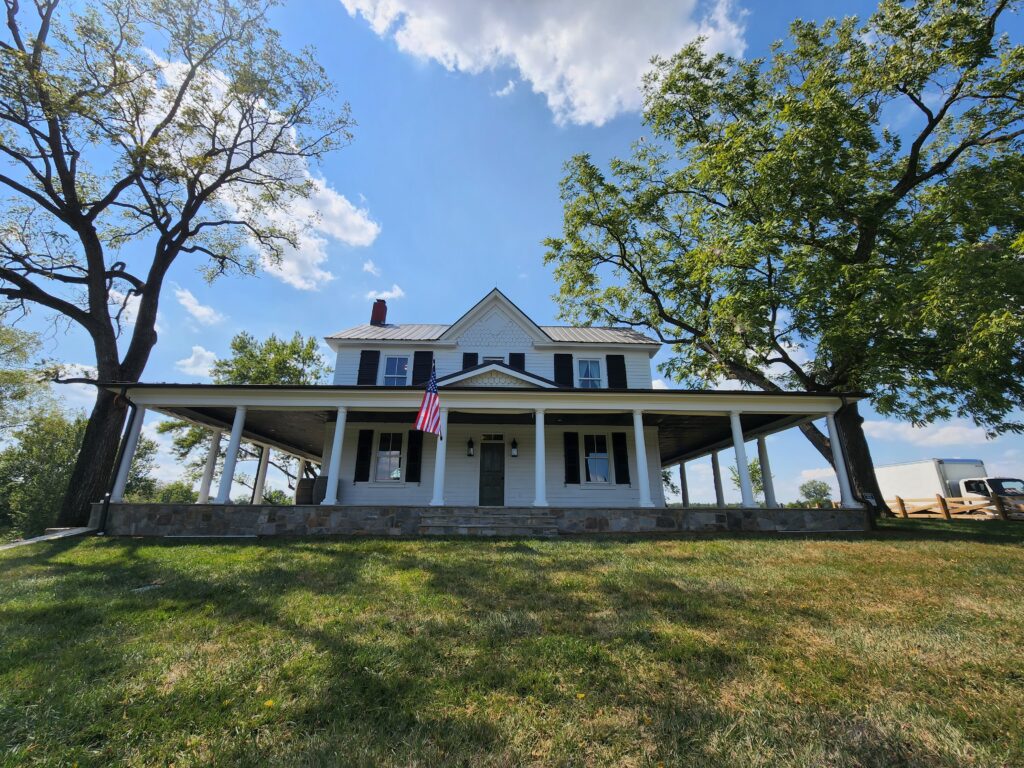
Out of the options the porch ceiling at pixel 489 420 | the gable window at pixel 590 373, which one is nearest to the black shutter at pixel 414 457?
the porch ceiling at pixel 489 420

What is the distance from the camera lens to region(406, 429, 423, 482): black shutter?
13906 millimetres

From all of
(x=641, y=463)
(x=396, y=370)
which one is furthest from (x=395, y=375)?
(x=641, y=463)

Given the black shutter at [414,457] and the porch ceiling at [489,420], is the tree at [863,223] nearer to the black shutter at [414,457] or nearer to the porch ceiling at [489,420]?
the porch ceiling at [489,420]

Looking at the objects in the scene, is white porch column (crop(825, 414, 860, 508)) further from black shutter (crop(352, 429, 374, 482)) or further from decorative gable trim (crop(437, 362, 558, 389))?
black shutter (crop(352, 429, 374, 482))

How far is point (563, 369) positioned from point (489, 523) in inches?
298

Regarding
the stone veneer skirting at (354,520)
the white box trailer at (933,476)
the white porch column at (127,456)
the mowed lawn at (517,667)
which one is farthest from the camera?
the white box trailer at (933,476)

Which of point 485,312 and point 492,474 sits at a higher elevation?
point 485,312

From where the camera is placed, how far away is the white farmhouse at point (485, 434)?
33.8 feet

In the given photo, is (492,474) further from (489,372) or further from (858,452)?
(858,452)

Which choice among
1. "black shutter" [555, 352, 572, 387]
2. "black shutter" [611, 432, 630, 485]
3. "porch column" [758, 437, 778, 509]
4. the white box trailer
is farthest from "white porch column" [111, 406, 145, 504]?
the white box trailer

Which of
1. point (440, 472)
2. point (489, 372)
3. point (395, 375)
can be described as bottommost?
point (440, 472)

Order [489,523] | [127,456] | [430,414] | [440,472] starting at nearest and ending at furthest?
[489,523]
[430,414]
[127,456]
[440,472]

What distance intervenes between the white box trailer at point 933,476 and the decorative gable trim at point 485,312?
60.6ft

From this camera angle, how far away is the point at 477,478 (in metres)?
14.0
